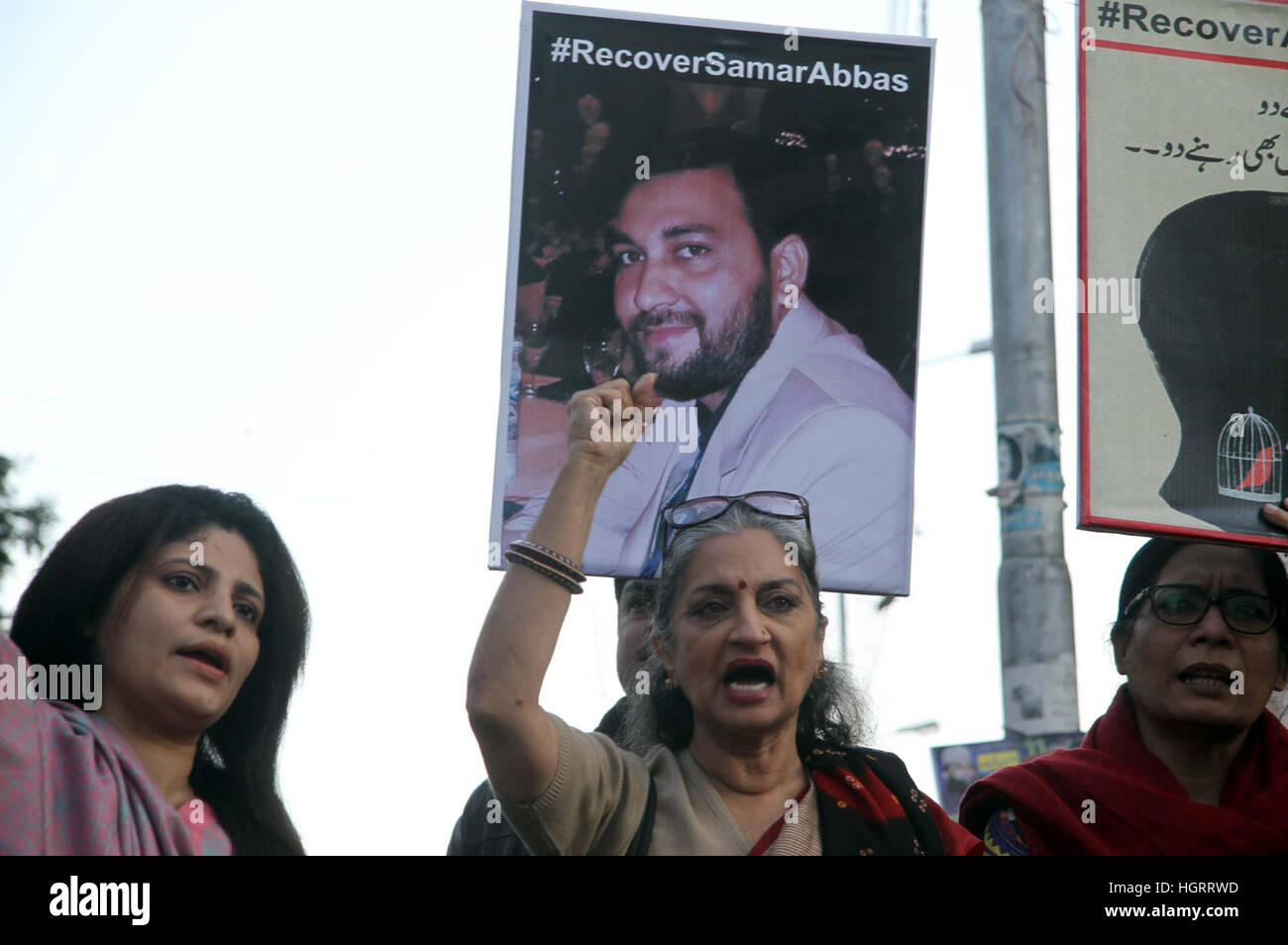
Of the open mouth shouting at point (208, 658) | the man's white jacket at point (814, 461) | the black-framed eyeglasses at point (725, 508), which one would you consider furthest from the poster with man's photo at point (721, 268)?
the open mouth shouting at point (208, 658)

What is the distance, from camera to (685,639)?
10.9 ft

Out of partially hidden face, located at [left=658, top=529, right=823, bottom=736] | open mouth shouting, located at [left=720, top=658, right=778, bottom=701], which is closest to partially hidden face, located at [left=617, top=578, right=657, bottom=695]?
partially hidden face, located at [left=658, top=529, right=823, bottom=736]

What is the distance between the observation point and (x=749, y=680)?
129 inches

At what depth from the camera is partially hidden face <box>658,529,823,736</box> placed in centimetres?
326

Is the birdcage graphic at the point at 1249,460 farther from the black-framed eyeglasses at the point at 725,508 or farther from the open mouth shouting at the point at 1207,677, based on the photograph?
the black-framed eyeglasses at the point at 725,508

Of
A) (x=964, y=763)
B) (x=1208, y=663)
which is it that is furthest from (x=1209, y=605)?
(x=964, y=763)

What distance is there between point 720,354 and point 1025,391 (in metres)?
2.24

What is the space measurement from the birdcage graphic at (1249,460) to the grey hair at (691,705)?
98 centimetres

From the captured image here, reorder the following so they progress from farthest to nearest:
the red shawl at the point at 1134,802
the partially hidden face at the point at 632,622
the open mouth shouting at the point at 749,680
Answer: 1. the partially hidden face at the point at 632,622
2. the red shawl at the point at 1134,802
3. the open mouth shouting at the point at 749,680

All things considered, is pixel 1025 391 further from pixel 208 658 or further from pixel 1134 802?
pixel 208 658

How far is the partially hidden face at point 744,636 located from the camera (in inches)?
128

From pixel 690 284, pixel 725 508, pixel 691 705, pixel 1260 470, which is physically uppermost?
pixel 690 284
